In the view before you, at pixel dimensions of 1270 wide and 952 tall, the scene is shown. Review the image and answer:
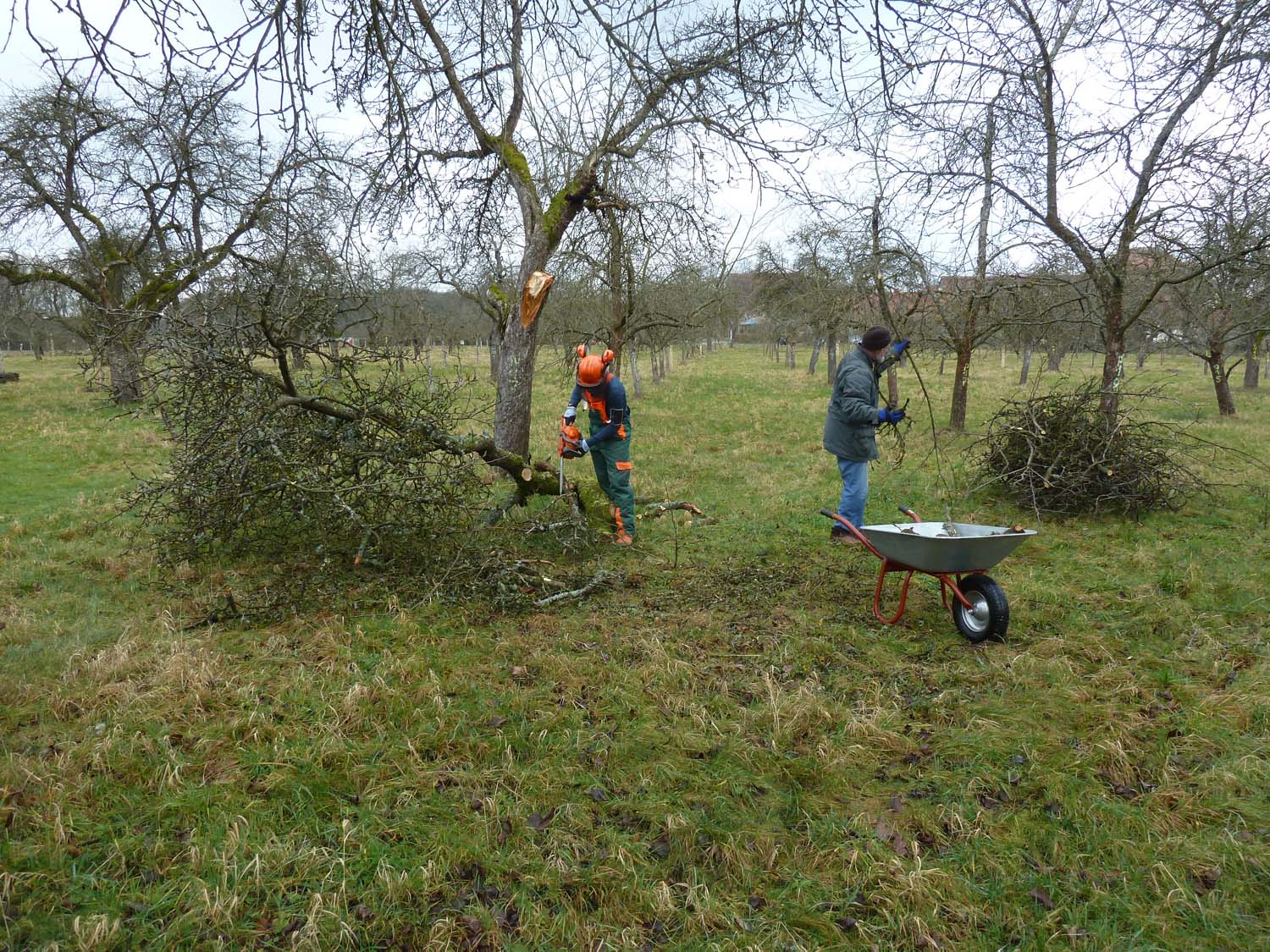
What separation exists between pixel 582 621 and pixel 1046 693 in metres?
2.66

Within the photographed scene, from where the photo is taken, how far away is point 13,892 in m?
2.12

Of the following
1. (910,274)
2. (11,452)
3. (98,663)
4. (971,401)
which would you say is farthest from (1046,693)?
(971,401)

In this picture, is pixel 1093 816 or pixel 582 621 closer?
pixel 1093 816

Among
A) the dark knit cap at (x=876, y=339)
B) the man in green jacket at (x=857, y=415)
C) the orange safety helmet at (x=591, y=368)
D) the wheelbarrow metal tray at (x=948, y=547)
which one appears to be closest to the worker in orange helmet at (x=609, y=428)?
the orange safety helmet at (x=591, y=368)

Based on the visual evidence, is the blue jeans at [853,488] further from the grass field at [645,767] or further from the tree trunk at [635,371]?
the tree trunk at [635,371]

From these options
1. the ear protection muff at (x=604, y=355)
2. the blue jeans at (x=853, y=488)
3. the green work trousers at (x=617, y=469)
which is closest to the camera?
the ear protection muff at (x=604, y=355)

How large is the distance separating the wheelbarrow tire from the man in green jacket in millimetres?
1560

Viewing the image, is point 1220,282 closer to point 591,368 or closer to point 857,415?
point 857,415

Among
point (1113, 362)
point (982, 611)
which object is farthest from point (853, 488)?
point (1113, 362)

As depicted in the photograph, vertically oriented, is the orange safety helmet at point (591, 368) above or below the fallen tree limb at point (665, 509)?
above

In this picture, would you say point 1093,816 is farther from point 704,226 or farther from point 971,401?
point 971,401

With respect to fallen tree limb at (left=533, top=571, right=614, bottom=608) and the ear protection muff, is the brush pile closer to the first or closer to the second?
the ear protection muff

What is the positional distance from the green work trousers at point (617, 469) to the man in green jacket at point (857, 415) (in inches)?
71.9

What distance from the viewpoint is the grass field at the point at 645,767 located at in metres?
2.14
